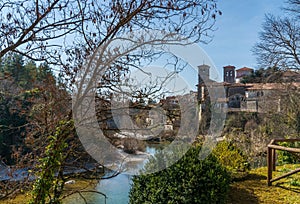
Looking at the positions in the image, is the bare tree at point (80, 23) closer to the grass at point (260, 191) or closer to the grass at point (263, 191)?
the grass at point (260, 191)

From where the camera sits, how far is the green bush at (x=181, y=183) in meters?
2.57

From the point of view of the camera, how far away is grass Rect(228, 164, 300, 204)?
10.7 feet

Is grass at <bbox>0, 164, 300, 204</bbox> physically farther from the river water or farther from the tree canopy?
the tree canopy

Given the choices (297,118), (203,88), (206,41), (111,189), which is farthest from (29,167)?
(297,118)

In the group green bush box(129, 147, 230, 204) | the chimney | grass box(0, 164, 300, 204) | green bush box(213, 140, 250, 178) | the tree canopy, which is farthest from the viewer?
the tree canopy

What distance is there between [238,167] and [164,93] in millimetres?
3057

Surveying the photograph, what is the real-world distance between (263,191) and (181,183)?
178 cm

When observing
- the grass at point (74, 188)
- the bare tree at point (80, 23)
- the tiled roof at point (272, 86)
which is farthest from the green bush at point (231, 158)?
the tiled roof at point (272, 86)

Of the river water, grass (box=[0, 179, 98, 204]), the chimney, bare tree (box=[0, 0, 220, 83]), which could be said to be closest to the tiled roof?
the river water

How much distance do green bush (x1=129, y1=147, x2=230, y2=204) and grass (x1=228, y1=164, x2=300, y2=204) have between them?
2.52 feet

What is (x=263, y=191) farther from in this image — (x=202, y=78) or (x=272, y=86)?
(x=272, y=86)

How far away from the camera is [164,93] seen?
79.0 inches

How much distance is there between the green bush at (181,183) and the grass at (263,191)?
770 millimetres

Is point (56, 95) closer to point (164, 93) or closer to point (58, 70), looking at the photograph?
point (58, 70)
